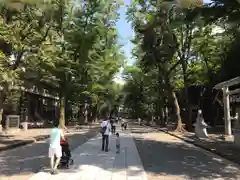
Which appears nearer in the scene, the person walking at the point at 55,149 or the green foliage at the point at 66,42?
the person walking at the point at 55,149

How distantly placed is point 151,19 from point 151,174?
25138 millimetres

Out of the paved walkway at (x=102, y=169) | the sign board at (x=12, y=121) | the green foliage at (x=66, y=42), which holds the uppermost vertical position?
the green foliage at (x=66, y=42)

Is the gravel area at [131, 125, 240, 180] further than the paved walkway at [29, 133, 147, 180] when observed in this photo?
Yes

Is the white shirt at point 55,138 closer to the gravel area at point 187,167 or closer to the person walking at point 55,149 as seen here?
the person walking at point 55,149

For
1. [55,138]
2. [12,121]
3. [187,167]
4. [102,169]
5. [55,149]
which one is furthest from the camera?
[12,121]

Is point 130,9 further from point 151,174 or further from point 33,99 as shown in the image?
point 151,174

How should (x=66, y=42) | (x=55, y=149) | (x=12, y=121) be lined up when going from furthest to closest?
(x=66, y=42) → (x=12, y=121) → (x=55, y=149)

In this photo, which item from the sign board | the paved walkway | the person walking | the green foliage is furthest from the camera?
the sign board

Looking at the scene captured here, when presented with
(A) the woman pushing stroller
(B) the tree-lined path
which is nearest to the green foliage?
(B) the tree-lined path

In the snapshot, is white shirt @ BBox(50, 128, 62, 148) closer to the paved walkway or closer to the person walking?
the person walking

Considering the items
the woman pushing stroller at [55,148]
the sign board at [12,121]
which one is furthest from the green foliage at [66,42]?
the woman pushing stroller at [55,148]

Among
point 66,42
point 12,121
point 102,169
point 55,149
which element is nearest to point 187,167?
point 102,169

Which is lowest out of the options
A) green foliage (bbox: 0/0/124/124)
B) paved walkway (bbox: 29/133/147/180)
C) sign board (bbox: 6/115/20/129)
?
paved walkway (bbox: 29/133/147/180)

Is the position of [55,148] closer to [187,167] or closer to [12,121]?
[187,167]
